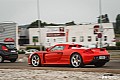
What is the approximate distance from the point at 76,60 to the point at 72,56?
273 mm

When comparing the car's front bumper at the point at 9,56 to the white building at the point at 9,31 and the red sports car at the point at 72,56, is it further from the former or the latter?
the white building at the point at 9,31

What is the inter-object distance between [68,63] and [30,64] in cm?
260

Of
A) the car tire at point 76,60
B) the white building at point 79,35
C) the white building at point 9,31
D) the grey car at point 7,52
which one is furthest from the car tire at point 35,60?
the white building at point 79,35

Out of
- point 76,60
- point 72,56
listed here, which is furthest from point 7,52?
point 76,60

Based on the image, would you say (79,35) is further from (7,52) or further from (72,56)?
(72,56)

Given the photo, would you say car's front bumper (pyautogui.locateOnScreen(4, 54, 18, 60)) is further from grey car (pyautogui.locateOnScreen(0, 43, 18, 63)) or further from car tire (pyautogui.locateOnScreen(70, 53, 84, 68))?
car tire (pyautogui.locateOnScreen(70, 53, 84, 68))

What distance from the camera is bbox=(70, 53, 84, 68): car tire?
15.0m

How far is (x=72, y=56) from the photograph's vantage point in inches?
602

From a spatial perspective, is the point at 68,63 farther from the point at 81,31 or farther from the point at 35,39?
the point at 35,39

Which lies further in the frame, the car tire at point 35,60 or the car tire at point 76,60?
the car tire at point 35,60

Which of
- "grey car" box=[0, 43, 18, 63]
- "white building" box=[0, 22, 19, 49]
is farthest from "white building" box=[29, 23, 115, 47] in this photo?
"grey car" box=[0, 43, 18, 63]

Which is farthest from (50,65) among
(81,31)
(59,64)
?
(81,31)

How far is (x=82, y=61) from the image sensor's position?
49.2ft

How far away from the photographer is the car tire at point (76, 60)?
15.0 metres
